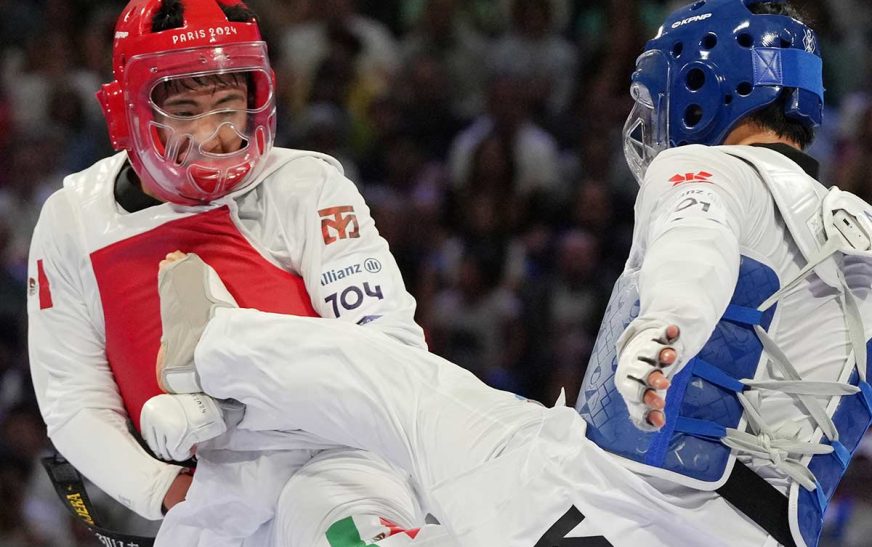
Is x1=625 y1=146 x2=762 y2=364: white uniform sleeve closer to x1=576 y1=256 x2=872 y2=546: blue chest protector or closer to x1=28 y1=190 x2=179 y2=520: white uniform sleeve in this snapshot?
x1=576 y1=256 x2=872 y2=546: blue chest protector

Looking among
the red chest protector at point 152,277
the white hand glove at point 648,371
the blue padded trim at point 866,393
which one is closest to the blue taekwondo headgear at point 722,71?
the blue padded trim at point 866,393

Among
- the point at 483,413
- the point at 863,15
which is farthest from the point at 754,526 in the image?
the point at 863,15

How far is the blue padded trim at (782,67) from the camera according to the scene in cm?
313

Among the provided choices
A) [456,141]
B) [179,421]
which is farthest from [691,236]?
[456,141]

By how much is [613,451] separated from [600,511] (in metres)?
0.15

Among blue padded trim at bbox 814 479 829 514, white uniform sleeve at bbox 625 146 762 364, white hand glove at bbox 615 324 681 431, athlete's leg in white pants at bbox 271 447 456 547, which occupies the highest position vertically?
white uniform sleeve at bbox 625 146 762 364

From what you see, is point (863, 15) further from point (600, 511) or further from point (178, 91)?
point (600, 511)

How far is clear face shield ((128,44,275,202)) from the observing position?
12.1 ft

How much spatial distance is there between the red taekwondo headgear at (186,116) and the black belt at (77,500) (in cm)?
94

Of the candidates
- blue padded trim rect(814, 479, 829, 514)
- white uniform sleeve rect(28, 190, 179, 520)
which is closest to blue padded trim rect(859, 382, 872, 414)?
blue padded trim rect(814, 479, 829, 514)

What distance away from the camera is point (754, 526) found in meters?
2.77

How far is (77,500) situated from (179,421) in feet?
2.75

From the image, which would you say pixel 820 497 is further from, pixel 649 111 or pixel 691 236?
pixel 649 111

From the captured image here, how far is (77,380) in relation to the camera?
12.3 feet
